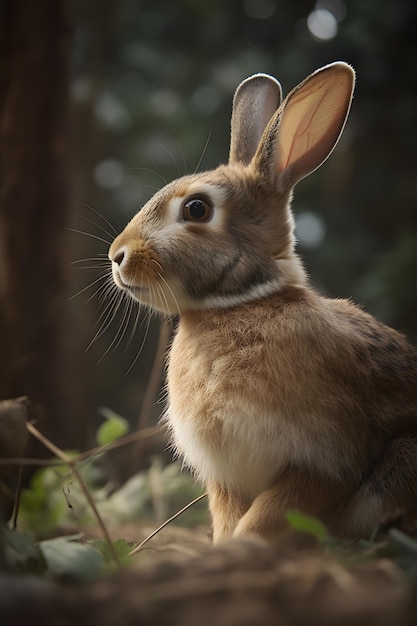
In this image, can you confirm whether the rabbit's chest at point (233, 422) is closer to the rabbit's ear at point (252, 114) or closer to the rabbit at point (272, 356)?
the rabbit at point (272, 356)

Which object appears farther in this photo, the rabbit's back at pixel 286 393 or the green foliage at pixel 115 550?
the rabbit's back at pixel 286 393

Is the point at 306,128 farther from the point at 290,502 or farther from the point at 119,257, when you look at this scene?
the point at 290,502

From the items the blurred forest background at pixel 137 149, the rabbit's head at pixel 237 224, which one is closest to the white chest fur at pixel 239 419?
the rabbit's head at pixel 237 224

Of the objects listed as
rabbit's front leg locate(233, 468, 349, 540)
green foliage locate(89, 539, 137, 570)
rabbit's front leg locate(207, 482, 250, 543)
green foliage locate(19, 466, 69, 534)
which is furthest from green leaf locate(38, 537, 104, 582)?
green foliage locate(19, 466, 69, 534)

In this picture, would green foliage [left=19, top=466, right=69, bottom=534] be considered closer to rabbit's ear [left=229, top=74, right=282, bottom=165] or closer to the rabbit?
the rabbit

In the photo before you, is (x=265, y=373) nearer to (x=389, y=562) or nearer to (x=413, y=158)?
(x=389, y=562)

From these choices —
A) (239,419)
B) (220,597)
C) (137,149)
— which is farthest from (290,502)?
(137,149)
